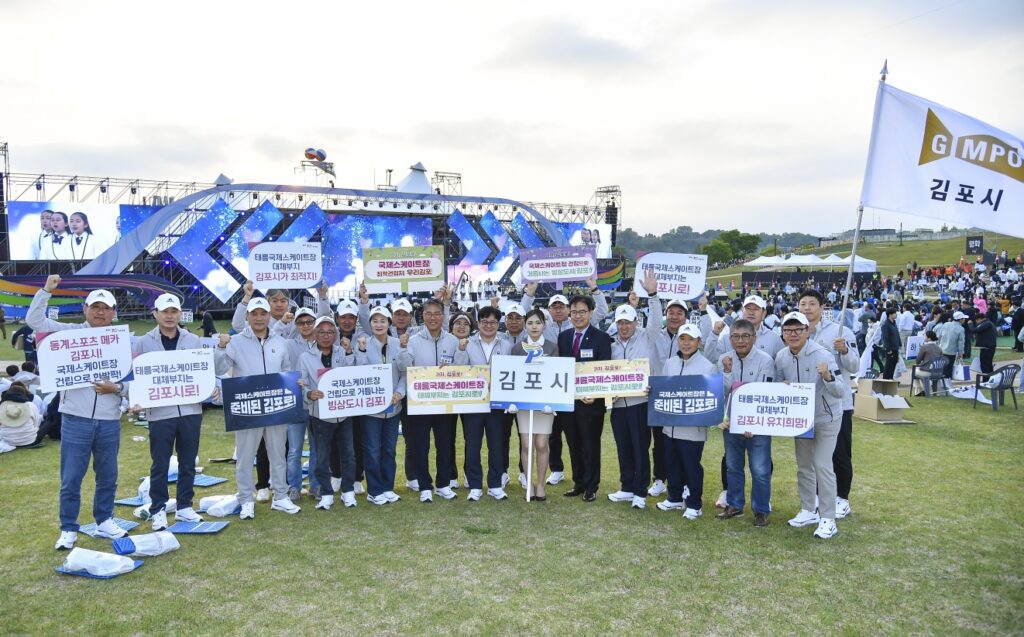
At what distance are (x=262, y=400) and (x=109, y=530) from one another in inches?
64.8

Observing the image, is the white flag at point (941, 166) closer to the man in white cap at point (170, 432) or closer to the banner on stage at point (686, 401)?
the banner on stage at point (686, 401)

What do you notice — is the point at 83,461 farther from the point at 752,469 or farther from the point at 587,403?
the point at 752,469

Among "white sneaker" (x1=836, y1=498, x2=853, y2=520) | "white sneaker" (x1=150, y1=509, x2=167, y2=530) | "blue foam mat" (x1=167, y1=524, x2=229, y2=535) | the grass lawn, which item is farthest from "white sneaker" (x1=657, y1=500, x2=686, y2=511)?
"white sneaker" (x1=150, y1=509, x2=167, y2=530)

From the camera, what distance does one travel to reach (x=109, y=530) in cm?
575

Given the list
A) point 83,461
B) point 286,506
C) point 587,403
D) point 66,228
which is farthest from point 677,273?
point 66,228

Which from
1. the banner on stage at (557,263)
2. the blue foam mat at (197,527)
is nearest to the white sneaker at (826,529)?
the banner on stage at (557,263)

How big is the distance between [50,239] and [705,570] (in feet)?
111

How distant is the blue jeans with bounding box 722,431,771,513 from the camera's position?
621cm

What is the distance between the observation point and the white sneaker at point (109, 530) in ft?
18.8

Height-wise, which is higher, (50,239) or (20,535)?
(50,239)

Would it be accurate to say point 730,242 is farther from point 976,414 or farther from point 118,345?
point 118,345

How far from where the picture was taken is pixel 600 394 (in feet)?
22.1

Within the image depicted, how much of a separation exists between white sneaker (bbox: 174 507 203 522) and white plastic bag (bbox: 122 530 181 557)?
622 mm

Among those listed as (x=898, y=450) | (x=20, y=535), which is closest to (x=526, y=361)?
(x=20, y=535)
